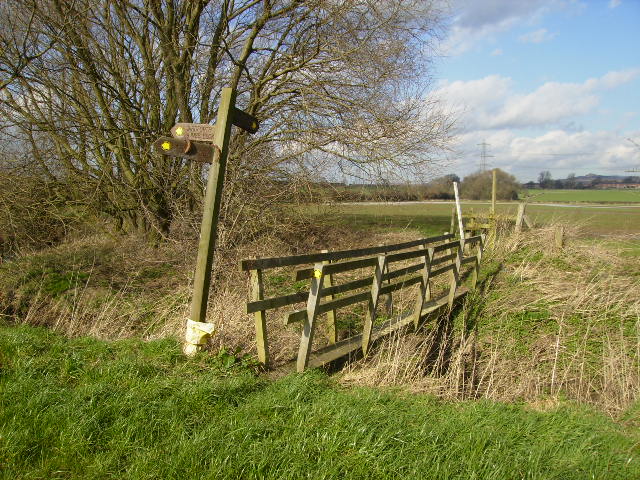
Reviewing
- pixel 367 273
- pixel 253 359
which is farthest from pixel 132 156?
pixel 253 359

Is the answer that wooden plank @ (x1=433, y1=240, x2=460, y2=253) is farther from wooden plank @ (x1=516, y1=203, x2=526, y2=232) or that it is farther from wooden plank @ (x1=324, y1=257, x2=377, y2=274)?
wooden plank @ (x1=516, y1=203, x2=526, y2=232)

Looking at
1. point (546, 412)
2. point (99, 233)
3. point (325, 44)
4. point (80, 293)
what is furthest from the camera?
point (99, 233)

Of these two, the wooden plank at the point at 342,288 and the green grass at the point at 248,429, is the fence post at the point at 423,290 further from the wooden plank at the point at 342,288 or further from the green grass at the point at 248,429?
the green grass at the point at 248,429

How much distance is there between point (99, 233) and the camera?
12.6 meters

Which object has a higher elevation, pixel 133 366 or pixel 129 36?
pixel 129 36

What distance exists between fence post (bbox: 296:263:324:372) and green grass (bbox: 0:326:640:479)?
0.34 metres

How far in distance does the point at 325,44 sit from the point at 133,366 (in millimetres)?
8303

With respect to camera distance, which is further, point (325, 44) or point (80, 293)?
point (325, 44)

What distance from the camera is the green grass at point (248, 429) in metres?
2.87

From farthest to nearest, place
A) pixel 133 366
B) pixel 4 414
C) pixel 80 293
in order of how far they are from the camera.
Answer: pixel 80 293 → pixel 133 366 → pixel 4 414

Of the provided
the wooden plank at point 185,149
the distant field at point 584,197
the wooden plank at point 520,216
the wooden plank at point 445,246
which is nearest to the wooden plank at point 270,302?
the wooden plank at point 185,149

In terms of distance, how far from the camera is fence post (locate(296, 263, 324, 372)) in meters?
4.69

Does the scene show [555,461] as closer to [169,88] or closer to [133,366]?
[133,366]

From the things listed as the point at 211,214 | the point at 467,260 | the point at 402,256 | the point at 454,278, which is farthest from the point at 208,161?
the point at 467,260
